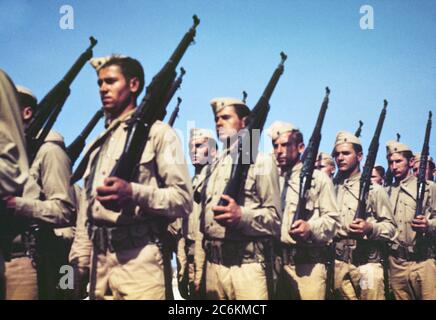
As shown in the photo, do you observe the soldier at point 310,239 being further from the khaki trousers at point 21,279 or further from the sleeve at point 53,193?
the khaki trousers at point 21,279

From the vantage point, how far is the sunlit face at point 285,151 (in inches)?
297

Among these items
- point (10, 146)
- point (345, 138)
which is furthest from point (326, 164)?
point (10, 146)

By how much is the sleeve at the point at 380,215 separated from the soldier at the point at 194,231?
3018 millimetres

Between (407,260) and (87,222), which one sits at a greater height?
(87,222)

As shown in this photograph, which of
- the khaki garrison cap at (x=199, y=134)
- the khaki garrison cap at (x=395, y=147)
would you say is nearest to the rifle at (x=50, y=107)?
the khaki garrison cap at (x=199, y=134)

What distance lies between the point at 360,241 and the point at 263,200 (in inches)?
153

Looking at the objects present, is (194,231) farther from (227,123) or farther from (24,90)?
(24,90)

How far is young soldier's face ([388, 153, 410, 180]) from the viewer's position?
33.4 feet

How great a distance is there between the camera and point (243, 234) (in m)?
5.36

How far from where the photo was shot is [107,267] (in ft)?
14.2

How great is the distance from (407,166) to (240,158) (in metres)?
5.99

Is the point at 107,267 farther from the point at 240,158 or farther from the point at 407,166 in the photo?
the point at 407,166

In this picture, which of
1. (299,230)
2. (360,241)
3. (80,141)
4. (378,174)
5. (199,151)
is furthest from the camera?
(378,174)
